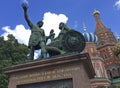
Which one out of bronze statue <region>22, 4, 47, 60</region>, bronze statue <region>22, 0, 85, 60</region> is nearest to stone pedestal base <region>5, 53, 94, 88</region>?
bronze statue <region>22, 0, 85, 60</region>

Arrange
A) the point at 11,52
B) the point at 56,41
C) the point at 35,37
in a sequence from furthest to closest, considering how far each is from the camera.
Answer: the point at 11,52
the point at 35,37
the point at 56,41

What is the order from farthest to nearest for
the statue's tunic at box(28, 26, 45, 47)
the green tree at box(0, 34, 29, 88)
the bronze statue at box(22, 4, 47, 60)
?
1. the green tree at box(0, 34, 29, 88)
2. the statue's tunic at box(28, 26, 45, 47)
3. the bronze statue at box(22, 4, 47, 60)

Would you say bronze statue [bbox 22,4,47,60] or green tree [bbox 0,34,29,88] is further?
green tree [bbox 0,34,29,88]

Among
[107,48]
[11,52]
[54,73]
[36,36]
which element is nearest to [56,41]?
[36,36]

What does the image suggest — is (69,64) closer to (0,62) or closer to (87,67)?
(87,67)

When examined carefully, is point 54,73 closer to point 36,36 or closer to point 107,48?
point 36,36

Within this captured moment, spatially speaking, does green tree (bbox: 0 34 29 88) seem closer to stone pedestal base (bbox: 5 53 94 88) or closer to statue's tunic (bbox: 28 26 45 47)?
statue's tunic (bbox: 28 26 45 47)

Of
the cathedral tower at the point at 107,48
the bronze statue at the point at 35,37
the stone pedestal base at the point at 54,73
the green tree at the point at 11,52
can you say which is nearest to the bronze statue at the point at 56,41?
the bronze statue at the point at 35,37

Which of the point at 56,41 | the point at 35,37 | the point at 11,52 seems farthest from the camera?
the point at 11,52

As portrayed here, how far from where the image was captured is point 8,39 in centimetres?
2433

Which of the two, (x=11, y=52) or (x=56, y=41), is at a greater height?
(x=11, y=52)

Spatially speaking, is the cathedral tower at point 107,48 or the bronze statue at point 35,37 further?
the cathedral tower at point 107,48

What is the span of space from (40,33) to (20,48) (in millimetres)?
13683

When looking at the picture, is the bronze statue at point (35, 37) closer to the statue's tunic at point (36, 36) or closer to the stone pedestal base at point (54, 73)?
the statue's tunic at point (36, 36)
